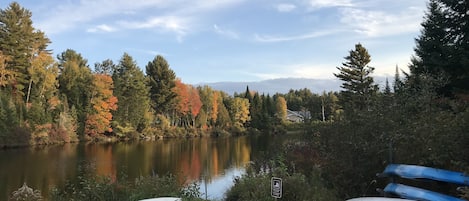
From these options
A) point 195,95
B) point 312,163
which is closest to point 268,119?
point 195,95

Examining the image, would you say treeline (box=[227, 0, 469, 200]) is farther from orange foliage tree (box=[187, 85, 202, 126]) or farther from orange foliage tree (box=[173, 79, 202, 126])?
orange foliage tree (box=[187, 85, 202, 126])

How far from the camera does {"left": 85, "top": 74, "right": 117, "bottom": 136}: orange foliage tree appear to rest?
44188 millimetres

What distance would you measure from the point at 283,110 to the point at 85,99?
3880cm

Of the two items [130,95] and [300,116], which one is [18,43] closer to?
[130,95]

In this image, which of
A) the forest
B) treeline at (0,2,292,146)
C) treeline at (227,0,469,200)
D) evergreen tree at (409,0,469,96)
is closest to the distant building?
the forest

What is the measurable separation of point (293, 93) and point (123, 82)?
66.3 metres

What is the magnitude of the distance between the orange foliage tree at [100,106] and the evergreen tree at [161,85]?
33.0ft

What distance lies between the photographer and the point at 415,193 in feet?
16.6

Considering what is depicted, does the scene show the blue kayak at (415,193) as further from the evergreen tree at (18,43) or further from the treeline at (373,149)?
the evergreen tree at (18,43)

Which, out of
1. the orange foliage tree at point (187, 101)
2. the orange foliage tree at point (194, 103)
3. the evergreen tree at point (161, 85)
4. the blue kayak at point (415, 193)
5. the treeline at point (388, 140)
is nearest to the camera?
the blue kayak at point (415, 193)

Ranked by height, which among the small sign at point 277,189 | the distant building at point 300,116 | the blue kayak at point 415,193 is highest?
the distant building at point 300,116

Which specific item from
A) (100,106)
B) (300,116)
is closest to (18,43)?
(100,106)

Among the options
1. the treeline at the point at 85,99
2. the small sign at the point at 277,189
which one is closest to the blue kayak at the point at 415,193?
the small sign at the point at 277,189

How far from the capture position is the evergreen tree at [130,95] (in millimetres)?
48906
